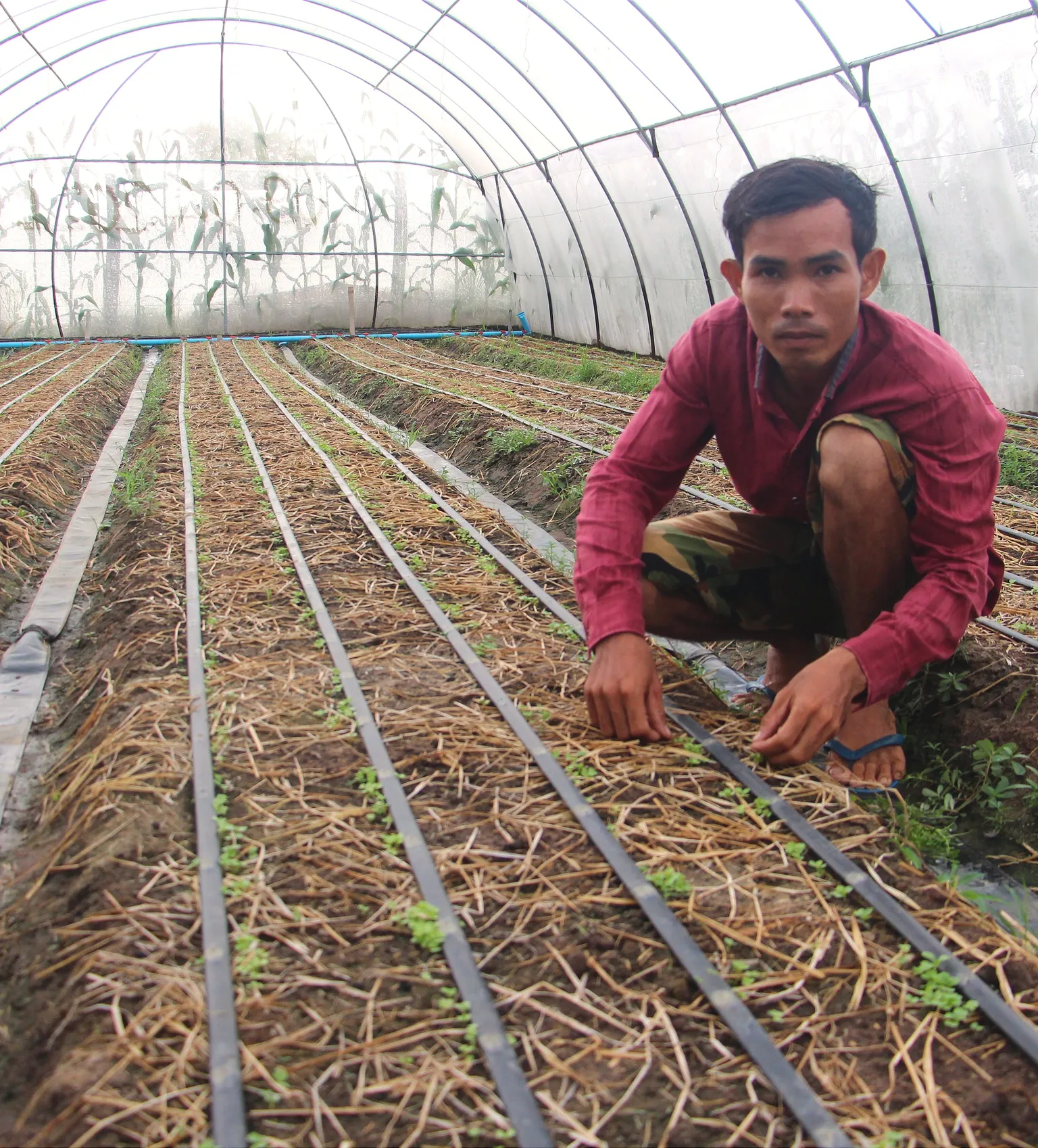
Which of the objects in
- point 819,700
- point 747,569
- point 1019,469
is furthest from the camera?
point 1019,469

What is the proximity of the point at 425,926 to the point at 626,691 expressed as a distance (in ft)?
2.39

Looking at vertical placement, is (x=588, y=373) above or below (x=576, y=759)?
above

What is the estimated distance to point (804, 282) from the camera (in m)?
2.12

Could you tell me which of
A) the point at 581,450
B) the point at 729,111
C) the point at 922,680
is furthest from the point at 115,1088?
the point at 729,111

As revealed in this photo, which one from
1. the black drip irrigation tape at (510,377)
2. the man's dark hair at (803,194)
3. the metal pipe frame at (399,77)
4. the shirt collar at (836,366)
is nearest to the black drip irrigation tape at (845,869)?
the shirt collar at (836,366)

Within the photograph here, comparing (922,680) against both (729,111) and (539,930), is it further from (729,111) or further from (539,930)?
(729,111)

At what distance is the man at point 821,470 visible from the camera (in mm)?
2074

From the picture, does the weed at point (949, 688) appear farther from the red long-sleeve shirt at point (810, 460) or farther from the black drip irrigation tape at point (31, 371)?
the black drip irrigation tape at point (31, 371)

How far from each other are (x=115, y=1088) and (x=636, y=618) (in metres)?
1.32

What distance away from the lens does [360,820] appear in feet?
6.63

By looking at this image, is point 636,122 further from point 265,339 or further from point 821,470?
point 821,470

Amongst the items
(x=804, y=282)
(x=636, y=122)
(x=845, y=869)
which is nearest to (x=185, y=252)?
(x=636, y=122)

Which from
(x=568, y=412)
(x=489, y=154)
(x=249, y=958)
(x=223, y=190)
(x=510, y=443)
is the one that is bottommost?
(x=249, y=958)

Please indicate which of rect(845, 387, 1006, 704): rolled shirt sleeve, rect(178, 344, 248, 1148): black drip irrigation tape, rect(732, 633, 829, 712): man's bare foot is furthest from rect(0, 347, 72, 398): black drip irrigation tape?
rect(845, 387, 1006, 704): rolled shirt sleeve
